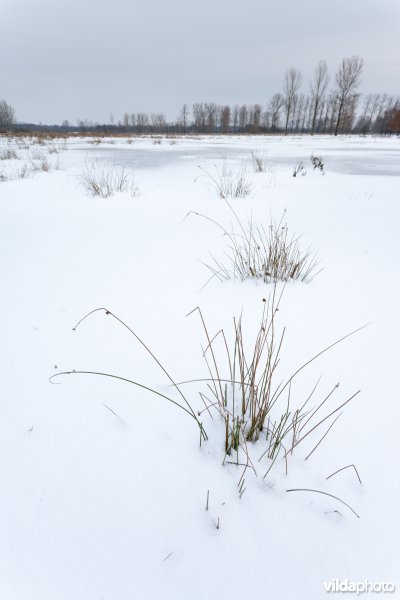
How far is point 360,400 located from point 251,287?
80 centimetres

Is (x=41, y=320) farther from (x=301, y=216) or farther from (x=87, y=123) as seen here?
(x=87, y=123)

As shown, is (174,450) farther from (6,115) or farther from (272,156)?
(6,115)

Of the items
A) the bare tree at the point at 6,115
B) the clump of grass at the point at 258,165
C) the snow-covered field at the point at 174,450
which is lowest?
the snow-covered field at the point at 174,450

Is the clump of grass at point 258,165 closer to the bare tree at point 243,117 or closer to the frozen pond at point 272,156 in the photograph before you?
the frozen pond at point 272,156

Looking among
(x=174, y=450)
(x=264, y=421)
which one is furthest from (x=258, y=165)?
(x=174, y=450)

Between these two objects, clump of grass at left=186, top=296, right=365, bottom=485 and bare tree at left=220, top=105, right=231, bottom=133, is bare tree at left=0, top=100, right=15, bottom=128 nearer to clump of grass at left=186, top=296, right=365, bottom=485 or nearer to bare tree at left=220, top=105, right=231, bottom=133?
bare tree at left=220, top=105, right=231, bottom=133

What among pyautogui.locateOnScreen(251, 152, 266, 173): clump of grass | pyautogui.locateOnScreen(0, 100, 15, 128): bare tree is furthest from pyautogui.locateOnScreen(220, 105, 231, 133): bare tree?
pyautogui.locateOnScreen(251, 152, 266, 173): clump of grass

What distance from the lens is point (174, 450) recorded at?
0.75m

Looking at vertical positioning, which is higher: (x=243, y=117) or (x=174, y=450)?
(x=243, y=117)

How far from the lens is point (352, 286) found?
1533mm

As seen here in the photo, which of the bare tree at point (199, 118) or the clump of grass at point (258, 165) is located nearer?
the clump of grass at point (258, 165)

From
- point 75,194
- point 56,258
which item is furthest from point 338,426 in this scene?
point 75,194

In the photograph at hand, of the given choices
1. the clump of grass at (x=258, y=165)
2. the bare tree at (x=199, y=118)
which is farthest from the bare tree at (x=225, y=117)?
the clump of grass at (x=258, y=165)

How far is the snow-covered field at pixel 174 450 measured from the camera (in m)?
0.55
